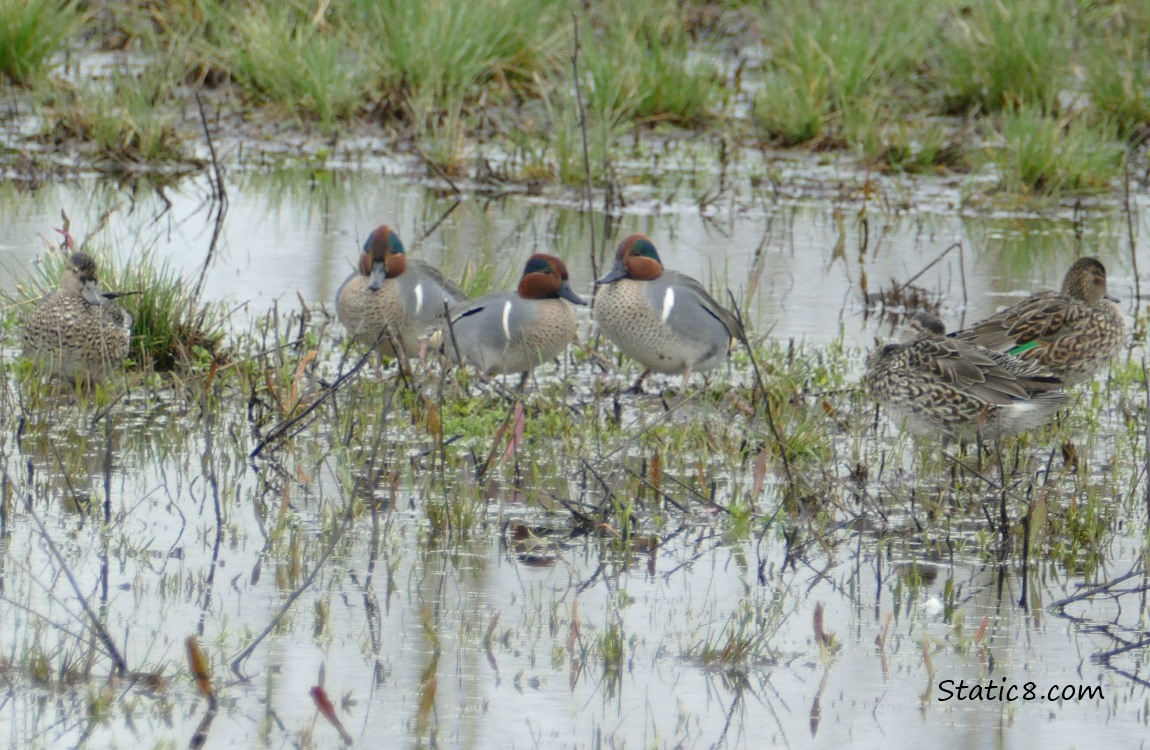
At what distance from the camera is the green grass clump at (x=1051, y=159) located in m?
11.1

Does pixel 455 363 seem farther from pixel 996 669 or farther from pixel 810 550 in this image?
pixel 996 669

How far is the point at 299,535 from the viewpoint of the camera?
471 centimetres

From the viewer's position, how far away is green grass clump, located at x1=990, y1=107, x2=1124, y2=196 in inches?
436

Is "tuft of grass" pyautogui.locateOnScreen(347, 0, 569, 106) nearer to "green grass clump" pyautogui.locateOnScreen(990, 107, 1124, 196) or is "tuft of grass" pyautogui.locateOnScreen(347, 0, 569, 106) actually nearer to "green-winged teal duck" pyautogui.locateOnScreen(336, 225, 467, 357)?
"green grass clump" pyautogui.locateOnScreen(990, 107, 1124, 196)

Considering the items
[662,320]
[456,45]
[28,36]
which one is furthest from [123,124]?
[662,320]

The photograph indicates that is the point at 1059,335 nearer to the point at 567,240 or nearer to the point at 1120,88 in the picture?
the point at 567,240

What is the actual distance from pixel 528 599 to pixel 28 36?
9.70 meters

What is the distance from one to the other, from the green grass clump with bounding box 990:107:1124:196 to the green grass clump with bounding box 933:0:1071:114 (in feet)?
3.53

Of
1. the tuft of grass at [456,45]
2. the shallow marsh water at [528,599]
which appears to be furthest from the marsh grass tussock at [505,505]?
the tuft of grass at [456,45]

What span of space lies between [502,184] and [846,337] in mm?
3995

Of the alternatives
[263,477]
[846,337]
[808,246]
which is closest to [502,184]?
[808,246]

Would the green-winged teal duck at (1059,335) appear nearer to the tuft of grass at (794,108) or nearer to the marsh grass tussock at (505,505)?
the marsh grass tussock at (505,505)

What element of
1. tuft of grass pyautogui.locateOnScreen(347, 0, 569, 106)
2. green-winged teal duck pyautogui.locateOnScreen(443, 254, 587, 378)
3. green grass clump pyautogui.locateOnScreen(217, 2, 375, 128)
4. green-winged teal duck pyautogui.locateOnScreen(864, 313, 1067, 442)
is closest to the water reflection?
green-winged teal duck pyautogui.locateOnScreen(443, 254, 587, 378)

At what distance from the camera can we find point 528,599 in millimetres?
4359
